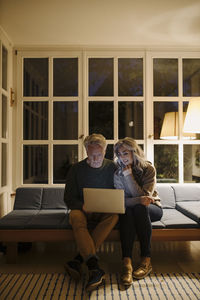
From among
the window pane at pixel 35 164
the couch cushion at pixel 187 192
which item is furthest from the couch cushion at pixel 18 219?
the couch cushion at pixel 187 192

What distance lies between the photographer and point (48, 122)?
12.0 ft

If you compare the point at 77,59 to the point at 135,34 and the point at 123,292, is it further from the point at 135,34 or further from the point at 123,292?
the point at 123,292

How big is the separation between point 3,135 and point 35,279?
1.79 metres

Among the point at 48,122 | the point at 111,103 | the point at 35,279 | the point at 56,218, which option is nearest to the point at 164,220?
the point at 56,218

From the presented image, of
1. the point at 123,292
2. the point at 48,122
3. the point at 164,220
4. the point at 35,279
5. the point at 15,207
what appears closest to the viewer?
the point at 123,292

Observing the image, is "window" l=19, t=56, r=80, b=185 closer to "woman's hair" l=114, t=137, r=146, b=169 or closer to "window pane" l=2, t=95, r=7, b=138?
"window pane" l=2, t=95, r=7, b=138

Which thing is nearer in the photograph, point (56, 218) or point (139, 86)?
point (56, 218)

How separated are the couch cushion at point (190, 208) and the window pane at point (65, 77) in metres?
1.93

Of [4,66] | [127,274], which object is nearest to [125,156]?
[127,274]

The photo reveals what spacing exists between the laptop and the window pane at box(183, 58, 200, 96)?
2044mm

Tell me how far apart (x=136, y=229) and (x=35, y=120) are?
6.68 feet

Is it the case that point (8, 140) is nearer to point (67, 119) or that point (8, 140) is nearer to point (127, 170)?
point (67, 119)

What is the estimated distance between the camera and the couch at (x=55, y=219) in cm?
255


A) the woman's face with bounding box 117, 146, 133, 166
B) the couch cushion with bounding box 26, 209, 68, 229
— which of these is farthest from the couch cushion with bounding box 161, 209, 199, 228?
the couch cushion with bounding box 26, 209, 68, 229
